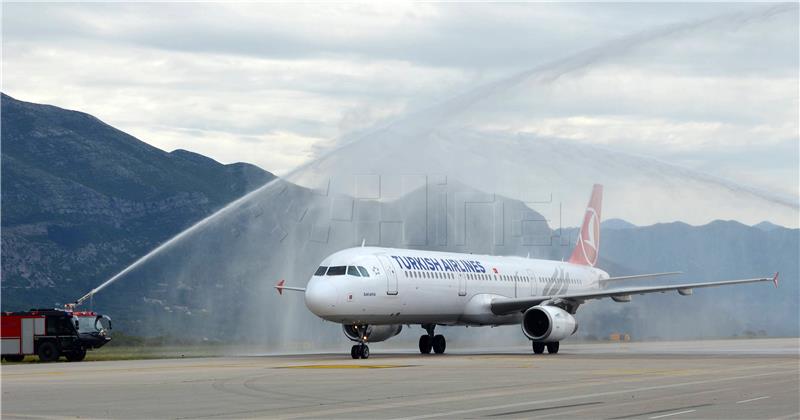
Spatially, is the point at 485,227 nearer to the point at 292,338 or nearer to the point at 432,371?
the point at 292,338

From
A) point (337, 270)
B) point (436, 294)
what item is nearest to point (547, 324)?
point (436, 294)

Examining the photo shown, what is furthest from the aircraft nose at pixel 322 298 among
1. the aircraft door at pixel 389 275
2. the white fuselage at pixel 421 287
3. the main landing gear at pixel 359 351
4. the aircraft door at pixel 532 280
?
the aircraft door at pixel 532 280

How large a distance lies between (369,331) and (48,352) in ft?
41.6

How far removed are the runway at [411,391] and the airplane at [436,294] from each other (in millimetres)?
6834

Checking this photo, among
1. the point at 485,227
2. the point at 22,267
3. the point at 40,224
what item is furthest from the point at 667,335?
the point at 40,224

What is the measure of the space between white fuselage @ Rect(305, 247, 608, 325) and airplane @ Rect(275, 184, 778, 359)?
4cm

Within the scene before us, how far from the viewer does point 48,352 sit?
4428 cm

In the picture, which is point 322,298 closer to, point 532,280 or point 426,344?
point 426,344

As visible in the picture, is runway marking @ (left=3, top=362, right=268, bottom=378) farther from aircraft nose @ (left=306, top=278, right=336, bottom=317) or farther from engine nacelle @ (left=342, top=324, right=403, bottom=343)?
engine nacelle @ (left=342, top=324, right=403, bottom=343)

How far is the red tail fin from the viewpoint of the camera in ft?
217

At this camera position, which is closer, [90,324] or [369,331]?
[90,324]

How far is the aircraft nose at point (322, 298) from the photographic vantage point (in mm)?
41531

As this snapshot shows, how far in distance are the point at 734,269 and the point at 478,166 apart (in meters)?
63.0

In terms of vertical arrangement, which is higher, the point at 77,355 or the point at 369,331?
the point at 369,331
